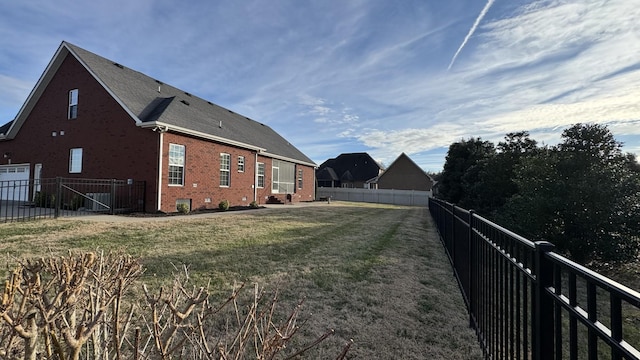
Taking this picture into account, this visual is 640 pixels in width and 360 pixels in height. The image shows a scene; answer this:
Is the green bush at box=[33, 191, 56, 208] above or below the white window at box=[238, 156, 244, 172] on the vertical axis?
below

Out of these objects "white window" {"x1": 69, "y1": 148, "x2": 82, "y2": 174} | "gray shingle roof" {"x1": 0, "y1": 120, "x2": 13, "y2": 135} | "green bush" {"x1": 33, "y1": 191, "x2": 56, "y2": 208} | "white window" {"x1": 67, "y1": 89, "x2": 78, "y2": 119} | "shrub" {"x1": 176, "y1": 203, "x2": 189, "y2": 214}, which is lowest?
"shrub" {"x1": 176, "y1": 203, "x2": 189, "y2": 214}

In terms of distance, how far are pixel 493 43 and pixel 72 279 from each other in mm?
12449

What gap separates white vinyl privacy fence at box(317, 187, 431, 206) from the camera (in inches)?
1433

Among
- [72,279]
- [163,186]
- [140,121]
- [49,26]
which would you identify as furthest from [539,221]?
[49,26]

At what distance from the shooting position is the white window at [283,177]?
23.3 metres

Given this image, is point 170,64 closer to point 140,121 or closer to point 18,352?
point 140,121

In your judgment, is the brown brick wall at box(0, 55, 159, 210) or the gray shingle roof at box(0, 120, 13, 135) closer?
the brown brick wall at box(0, 55, 159, 210)

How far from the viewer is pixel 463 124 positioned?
23.2 metres

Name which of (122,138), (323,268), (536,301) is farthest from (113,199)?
(536,301)

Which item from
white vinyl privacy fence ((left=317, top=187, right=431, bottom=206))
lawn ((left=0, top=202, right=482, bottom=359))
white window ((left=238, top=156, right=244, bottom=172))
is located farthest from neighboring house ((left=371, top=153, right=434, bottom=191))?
lawn ((left=0, top=202, right=482, bottom=359))

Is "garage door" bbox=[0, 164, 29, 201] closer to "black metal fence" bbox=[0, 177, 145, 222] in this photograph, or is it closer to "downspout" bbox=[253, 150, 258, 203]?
"black metal fence" bbox=[0, 177, 145, 222]

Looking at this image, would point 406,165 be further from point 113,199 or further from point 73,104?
point 113,199

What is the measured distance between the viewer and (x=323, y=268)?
5766mm

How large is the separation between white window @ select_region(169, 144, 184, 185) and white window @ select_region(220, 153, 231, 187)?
2.65 m
